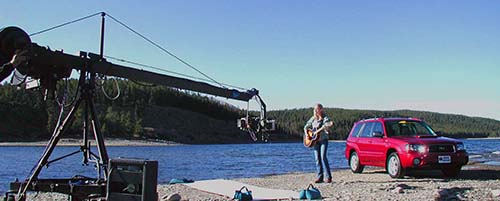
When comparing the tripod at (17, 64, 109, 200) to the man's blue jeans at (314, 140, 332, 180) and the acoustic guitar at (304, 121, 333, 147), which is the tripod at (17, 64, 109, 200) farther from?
the man's blue jeans at (314, 140, 332, 180)

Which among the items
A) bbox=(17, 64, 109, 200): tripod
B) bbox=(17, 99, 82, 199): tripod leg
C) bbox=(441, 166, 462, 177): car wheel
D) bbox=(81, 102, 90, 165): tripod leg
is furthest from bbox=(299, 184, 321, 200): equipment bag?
bbox=(441, 166, 462, 177): car wheel

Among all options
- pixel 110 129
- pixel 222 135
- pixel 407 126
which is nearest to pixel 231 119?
pixel 222 135

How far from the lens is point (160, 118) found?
502 ft

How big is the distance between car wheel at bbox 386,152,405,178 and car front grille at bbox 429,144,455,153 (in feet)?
2.97

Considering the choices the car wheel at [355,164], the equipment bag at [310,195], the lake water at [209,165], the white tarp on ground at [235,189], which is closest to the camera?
the equipment bag at [310,195]

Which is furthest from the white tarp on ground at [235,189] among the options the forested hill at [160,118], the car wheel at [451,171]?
the forested hill at [160,118]

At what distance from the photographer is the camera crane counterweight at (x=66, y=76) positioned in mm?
7070

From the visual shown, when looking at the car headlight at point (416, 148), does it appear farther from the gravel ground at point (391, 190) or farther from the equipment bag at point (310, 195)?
the equipment bag at point (310, 195)

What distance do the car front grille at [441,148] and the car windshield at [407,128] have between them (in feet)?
4.00

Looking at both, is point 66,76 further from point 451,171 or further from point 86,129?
point 451,171

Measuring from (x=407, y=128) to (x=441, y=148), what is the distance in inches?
66.3

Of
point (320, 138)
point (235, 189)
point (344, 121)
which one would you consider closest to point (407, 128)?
point (320, 138)

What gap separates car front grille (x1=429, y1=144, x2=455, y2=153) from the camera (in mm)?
13624

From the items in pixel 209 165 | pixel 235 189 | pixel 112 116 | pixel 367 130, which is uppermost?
pixel 112 116
